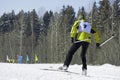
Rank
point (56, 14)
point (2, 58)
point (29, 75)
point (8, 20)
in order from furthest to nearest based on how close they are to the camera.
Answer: point (8, 20) < point (56, 14) < point (2, 58) < point (29, 75)

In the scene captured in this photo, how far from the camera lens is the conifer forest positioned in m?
50.0

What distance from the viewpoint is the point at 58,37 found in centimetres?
8431

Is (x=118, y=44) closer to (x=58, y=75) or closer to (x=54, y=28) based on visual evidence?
(x=58, y=75)

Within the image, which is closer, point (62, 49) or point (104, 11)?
point (104, 11)

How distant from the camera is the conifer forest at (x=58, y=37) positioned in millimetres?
50041

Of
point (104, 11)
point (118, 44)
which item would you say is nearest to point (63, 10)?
point (104, 11)

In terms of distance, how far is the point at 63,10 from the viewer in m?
102

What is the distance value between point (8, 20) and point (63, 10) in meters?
36.3

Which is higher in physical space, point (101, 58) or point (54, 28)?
point (54, 28)

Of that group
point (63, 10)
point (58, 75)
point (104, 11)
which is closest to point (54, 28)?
point (63, 10)

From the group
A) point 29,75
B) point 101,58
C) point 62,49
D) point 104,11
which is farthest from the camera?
point 62,49

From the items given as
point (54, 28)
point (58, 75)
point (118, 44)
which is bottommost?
point (58, 75)

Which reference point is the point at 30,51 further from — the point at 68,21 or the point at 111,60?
the point at 111,60

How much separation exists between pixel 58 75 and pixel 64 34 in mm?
71730
